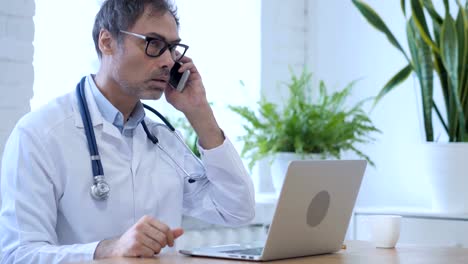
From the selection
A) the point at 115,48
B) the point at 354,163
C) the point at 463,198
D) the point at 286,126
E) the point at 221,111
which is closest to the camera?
the point at 354,163

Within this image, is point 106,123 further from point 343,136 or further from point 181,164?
point 343,136

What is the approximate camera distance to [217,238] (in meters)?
3.92

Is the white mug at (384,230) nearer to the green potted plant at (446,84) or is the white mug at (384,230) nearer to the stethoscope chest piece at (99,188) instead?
the stethoscope chest piece at (99,188)

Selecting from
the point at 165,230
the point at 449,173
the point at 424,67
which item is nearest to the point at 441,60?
the point at 424,67

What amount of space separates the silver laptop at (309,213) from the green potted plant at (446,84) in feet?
5.60

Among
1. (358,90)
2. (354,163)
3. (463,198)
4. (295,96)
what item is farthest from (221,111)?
(354,163)

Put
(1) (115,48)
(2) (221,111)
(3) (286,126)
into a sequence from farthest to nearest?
(2) (221,111) → (3) (286,126) → (1) (115,48)

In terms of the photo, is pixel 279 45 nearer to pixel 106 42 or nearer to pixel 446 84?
pixel 446 84

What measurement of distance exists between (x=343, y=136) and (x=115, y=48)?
5.76ft

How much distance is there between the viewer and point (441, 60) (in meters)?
3.80

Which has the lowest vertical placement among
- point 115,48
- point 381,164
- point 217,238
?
point 217,238

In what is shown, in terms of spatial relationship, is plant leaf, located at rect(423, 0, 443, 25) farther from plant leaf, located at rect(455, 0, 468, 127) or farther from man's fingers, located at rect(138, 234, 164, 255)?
man's fingers, located at rect(138, 234, 164, 255)

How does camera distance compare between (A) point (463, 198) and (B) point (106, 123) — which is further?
(A) point (463, 198)

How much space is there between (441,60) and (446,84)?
12 cm
